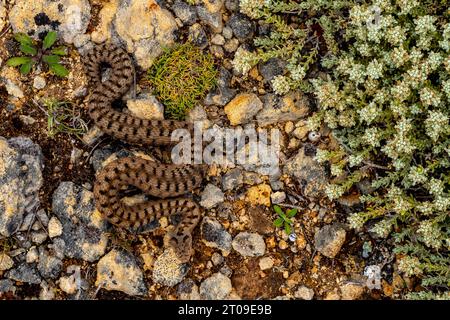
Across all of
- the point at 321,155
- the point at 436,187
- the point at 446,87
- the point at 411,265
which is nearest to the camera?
the point at 446,87

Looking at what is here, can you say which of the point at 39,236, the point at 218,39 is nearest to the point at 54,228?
the point at 39,236

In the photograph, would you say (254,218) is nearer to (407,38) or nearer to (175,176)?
(175,176)

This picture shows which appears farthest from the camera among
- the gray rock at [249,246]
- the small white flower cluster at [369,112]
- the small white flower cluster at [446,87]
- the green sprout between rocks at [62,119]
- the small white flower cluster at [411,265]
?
the green sprout between rocks at [62,119]

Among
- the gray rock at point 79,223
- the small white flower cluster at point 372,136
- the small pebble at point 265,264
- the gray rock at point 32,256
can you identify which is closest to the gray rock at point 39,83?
the gray rock at point 79,223

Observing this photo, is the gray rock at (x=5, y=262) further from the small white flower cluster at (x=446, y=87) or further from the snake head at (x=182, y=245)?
the small white flower cluster at (x=446, y=87)

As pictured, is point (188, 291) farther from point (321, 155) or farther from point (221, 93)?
point (221, 93)
